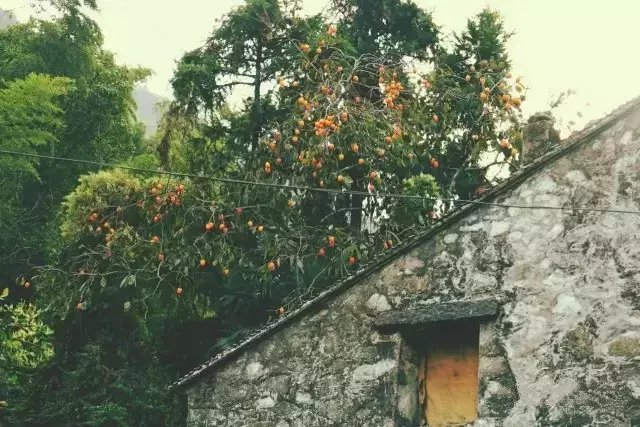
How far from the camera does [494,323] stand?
5.51 meters

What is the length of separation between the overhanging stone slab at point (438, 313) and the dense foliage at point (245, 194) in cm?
304

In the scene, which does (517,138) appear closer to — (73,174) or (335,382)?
(335,382)

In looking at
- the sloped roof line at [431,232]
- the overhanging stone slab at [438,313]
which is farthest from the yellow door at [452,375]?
the sloped roof line at [431,232]

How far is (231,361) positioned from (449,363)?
2.13 meters

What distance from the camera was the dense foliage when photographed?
10891 mm

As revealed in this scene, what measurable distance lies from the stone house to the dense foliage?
2.48 metres

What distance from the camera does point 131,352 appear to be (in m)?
12.5

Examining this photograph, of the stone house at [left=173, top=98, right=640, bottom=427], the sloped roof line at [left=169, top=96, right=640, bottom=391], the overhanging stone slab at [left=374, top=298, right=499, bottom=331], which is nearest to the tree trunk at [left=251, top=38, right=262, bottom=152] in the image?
the sloped roof line at [left=169, top=96, right=640, bottom=391]

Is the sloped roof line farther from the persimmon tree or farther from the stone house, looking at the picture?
the persimmon tree

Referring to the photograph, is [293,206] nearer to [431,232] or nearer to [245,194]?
[245,194]

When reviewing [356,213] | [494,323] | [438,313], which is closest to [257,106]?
[356,213]

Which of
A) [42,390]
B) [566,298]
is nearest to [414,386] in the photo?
[566,298]

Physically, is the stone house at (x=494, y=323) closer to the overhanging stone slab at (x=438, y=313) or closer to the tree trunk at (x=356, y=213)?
the overhanging stone slab at (x=438, y=313)

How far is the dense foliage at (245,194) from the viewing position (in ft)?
35.7
